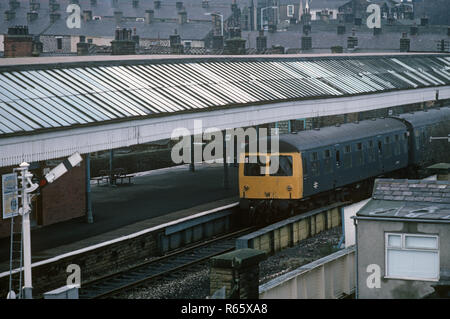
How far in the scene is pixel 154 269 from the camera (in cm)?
2059

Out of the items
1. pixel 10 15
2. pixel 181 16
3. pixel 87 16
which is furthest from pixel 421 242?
pixel 10 15

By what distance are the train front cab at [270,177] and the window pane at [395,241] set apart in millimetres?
9866

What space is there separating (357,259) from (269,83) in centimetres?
1548

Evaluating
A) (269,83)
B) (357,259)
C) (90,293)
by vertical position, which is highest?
(269,83)

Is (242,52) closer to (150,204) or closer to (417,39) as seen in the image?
(150,204)

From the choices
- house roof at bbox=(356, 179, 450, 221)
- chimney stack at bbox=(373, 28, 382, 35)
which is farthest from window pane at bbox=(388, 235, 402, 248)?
chimney stack at bbox=(373, 28, 382, 35)

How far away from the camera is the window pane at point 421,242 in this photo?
47.9ft

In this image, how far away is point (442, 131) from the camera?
3603 centimetres

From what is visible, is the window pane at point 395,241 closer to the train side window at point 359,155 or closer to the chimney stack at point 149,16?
the train side window at point 359,155

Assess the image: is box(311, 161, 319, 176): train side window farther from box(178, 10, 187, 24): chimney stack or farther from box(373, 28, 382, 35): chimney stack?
box(178, 10, 187, 24): chimney stack

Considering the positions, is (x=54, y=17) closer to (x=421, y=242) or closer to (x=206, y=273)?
(x=206, y=273)

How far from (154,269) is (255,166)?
18.8 feet

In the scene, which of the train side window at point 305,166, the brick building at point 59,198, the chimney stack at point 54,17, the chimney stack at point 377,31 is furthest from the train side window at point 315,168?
the chimney stack at point 54,17

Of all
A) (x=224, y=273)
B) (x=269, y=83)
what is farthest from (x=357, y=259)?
(x=269, y=83)
